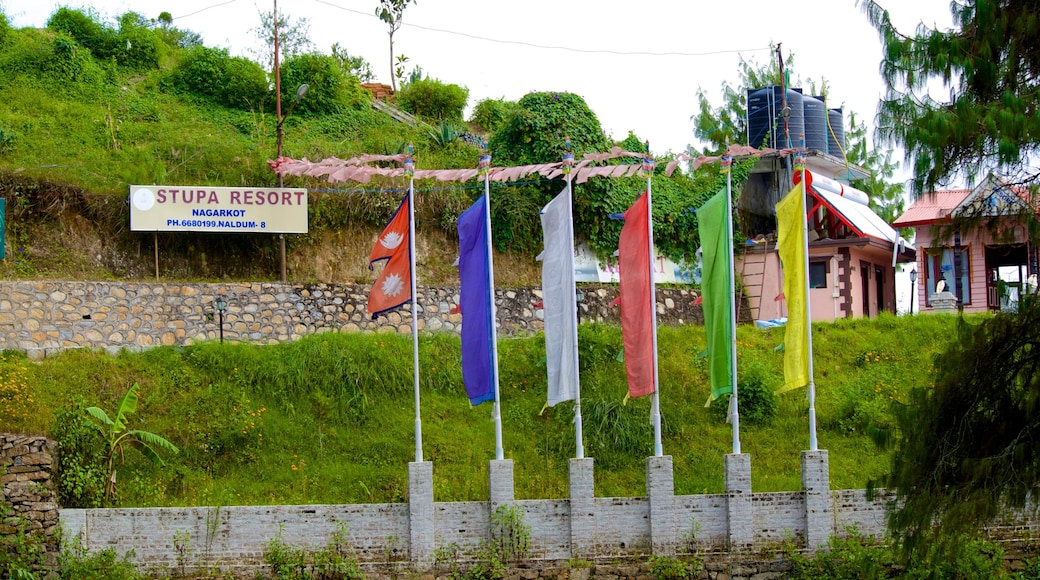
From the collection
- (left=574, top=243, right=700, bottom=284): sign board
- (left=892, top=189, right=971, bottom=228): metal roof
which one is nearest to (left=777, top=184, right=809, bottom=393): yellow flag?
(left=574, top=243, right=700, bottom=284): sign board

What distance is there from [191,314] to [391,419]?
5348 millimetres

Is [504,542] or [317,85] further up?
[317,85]

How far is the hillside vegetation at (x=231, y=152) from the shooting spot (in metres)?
27.4

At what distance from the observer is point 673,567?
66.7 ft

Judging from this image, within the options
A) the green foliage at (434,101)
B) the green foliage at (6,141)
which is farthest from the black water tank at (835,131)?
the green foliage at (6,141)

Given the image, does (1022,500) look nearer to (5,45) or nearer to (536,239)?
(536,239)

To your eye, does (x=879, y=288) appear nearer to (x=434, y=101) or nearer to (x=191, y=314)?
(x=434, y=101)

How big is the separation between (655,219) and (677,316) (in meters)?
2.93

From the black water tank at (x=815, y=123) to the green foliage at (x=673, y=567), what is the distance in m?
19.1

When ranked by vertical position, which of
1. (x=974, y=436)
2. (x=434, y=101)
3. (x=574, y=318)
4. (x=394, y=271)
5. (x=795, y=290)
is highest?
(x=434, y=101)

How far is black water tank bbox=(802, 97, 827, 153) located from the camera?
36.6 meters

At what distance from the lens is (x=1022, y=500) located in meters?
15.1

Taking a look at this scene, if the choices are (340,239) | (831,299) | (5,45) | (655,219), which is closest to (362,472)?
(340,239)

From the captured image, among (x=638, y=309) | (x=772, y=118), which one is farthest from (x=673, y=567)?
(x=772, y=118)
